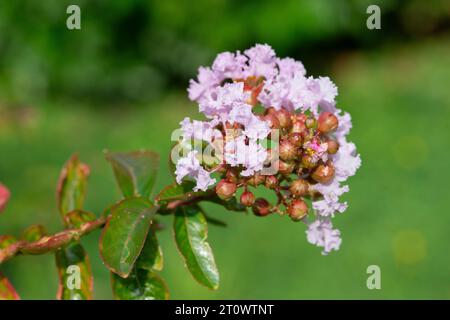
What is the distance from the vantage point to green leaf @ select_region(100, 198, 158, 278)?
1351mm

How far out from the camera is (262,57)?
1.42 metres

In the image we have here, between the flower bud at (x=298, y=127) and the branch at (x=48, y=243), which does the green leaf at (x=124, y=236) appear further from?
the flower bud at (x=298, y=127)

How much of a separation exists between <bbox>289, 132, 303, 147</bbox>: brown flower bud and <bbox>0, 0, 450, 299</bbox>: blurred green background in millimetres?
1927

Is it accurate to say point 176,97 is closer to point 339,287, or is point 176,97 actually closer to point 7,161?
point 7,161

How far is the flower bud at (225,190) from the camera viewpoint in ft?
4.25

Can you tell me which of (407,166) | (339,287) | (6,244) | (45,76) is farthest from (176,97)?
(6,244)

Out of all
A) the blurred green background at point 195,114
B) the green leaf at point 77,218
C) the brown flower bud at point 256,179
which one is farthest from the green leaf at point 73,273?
the blurred green background at point 195,114

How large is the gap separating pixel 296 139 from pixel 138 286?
483mm

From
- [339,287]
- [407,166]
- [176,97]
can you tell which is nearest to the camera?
[339,287]

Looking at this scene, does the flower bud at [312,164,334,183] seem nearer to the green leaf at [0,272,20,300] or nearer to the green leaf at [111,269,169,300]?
the green leaf at [111,269,169,300]

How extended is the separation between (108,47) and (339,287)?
2.29m

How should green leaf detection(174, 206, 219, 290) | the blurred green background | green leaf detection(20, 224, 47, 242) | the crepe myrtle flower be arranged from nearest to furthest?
the crepe myrtle flower, green leaf detection(174, 206, 219, 290), green leaf detection(20, 224, 47, 242), the blurred green background

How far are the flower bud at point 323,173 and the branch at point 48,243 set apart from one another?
45cm

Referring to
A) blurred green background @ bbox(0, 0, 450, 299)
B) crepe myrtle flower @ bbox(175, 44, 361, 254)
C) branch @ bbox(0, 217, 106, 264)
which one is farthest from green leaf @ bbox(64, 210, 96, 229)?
blurred green background @ bbox(0, 0, 450, 299)
